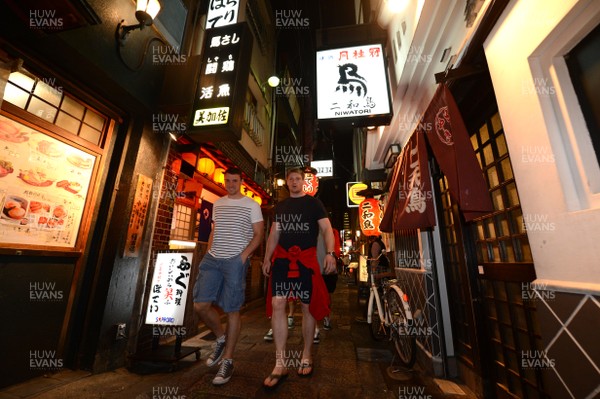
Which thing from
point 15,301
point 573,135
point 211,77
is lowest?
point 15,301

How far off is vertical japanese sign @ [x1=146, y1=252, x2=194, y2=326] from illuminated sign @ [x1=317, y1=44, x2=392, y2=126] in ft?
12.7

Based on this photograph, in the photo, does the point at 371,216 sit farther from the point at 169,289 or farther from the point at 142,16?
the point at 142,16

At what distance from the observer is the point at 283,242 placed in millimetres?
3605

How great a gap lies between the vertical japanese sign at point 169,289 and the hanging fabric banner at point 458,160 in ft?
13.3

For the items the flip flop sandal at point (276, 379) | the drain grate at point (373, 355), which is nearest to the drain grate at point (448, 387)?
the drain grate at point (373, 355)

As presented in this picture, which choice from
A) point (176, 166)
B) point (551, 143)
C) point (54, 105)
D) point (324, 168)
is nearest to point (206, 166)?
point (176, 166)

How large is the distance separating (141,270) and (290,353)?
295 centimetres

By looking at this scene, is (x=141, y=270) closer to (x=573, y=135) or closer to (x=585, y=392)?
(x=585, y=392)

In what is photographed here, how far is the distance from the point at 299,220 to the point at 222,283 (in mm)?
1351

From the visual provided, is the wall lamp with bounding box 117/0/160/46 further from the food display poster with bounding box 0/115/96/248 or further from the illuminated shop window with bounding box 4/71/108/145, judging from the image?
the food display poster with bounding box 0/115/96/248

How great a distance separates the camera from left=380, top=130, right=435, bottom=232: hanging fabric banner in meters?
3.55

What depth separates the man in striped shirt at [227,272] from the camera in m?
3.37

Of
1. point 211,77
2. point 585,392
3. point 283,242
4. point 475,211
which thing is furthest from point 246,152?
point 585,392

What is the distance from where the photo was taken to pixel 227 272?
3436mm
